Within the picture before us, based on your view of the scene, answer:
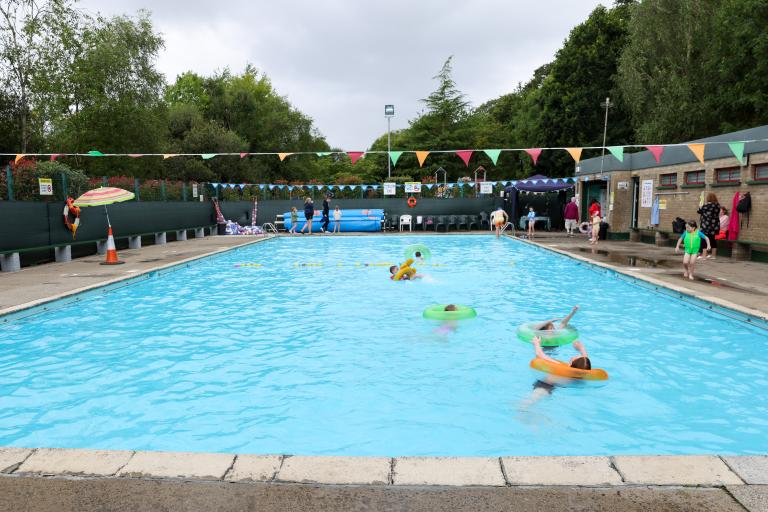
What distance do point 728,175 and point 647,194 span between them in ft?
15.9

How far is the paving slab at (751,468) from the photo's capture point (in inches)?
123

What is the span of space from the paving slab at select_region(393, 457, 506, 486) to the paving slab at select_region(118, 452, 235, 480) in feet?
3.71

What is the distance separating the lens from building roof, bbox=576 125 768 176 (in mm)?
14344

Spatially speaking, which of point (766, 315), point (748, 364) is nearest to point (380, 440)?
point (748, 364)

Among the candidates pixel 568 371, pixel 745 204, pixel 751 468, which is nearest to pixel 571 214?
pixel 745 204

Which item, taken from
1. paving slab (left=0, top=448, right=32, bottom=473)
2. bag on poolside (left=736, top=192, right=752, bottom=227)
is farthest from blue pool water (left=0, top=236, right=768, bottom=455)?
bag on poolside (left=736, top=192, right=752, bottom=227)

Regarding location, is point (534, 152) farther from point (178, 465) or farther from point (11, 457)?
point (11, 457)

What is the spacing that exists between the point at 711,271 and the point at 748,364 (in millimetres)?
6880

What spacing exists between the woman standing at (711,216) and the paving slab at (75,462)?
639 inches

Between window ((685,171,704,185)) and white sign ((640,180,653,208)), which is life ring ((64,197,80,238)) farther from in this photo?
white sign ((640,180,653,208))

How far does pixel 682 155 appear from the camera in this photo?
59.3 ft

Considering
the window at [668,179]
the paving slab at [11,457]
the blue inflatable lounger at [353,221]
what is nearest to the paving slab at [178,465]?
the paving slab at [11,457]

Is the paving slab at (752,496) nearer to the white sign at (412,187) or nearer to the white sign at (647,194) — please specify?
the white sign at (647,194)

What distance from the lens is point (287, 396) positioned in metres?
5.70
